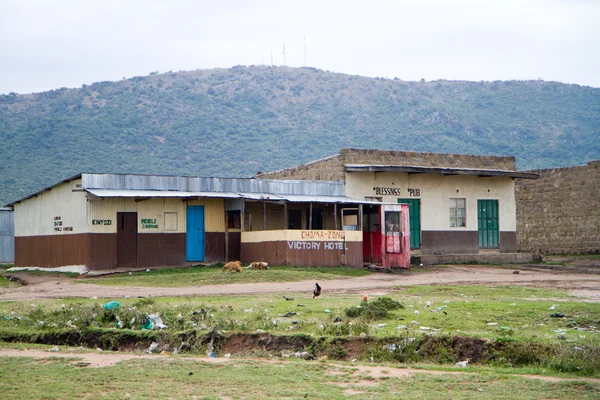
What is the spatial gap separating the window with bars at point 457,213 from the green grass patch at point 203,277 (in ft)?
31.6

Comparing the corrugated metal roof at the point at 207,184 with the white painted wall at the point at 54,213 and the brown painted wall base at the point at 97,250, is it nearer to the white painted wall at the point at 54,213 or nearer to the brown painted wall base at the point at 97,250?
the white painted wall at the point at 54,213

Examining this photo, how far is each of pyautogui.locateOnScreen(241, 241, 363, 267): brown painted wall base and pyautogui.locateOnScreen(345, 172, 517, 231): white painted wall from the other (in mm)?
3961

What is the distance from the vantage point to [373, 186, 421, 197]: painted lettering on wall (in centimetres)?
3381

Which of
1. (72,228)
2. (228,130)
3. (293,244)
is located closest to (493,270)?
(293,244)

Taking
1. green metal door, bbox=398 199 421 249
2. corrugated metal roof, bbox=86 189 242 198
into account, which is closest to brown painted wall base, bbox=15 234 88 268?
corrugated metal roof, bbox=86 189 242 198

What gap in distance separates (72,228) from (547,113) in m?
96.3

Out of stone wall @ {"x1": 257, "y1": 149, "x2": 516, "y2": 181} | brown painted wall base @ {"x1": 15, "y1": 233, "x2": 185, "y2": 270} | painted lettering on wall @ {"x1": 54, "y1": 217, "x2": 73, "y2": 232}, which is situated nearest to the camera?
brown painted wall base @ {"x1": 15, "y1": 233, "x2": 185, "y2": 270}

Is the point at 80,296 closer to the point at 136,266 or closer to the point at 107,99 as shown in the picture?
the point at 136,266

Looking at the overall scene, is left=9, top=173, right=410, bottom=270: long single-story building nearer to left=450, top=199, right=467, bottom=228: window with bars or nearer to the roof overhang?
the roof overhang

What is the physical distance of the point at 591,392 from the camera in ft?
30.5

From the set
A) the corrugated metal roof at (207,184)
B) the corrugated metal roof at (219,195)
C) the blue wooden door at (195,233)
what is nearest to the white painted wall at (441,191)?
the corrugated metal roof at (207,184)

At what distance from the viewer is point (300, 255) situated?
93.7 ft

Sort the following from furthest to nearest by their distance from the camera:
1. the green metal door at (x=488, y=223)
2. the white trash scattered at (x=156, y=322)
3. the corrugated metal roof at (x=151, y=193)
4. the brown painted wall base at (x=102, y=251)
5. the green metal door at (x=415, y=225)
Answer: the green metal door at (x=488, y=223), the green metal door at (x=415, y=225), the brown painted wall base at (x=102, y=251), the corrugated metal roof at (x=151, y=193), the white trash scattered at (x=156, y=322)

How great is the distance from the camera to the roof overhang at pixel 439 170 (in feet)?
106
